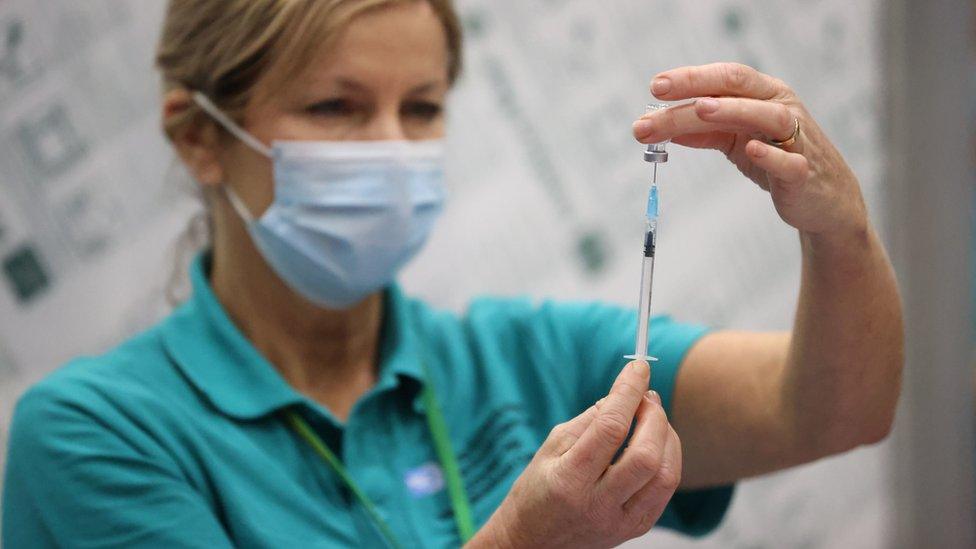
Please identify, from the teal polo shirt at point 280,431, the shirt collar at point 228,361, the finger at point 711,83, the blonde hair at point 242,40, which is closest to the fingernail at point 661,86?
the finger at point 711,83

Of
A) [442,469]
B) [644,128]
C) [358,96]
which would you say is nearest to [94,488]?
[442,469]

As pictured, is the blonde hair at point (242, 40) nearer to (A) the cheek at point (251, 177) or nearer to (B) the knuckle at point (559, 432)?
(A) the cheek at point (251, 177)

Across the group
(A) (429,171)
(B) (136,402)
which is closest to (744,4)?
(A) (429,171)

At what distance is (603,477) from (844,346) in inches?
11.6

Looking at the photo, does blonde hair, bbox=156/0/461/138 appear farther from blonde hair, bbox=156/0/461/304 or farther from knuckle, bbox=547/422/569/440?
knuckle, bbox=547/422/569/440

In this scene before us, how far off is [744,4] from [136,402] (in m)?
1.36

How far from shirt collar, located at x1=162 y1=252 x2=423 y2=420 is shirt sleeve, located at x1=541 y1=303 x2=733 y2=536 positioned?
0.61ft

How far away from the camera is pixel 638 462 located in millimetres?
693

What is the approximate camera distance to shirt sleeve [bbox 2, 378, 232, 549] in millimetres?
882

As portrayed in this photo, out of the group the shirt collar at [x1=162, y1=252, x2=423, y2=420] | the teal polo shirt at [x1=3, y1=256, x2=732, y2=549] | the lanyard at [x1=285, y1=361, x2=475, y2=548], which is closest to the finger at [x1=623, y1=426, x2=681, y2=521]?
the teal polo shirt at [x1=3, y1=256, x2=732, y2=549]

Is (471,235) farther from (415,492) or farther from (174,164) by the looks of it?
(415,492)

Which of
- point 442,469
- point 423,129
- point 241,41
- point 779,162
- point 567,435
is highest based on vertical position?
point 241,41

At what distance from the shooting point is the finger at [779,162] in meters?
0.71

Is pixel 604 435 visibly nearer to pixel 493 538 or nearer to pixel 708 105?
pixel 493 538
